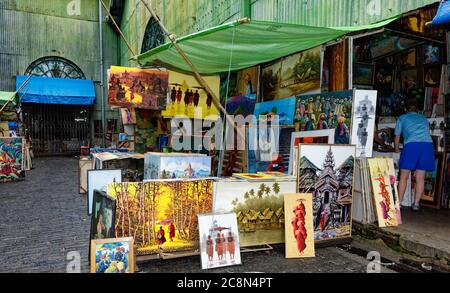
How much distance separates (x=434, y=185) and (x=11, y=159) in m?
11.5

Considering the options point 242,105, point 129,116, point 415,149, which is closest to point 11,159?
point 129,116

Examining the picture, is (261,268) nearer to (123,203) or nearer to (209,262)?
(209,262)

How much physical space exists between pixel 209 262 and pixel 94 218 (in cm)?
141

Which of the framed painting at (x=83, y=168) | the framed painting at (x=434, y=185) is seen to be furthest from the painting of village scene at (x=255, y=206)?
the framed painting at (x=83, y=168)

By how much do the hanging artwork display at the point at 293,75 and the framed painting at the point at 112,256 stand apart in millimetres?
4518

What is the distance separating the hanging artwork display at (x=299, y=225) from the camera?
4.39 meters

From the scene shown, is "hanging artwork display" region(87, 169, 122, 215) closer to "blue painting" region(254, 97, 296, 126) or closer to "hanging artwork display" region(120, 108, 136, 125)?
"blue painting" region(254, 97, 296, 126)

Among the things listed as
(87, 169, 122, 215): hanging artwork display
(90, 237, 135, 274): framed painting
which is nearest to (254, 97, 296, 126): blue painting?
(87, 169, 122, 215): hanging artwork display

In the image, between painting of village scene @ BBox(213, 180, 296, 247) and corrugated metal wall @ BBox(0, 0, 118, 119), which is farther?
corrugated metal wall @ BBox(0, 0, 118, 119)

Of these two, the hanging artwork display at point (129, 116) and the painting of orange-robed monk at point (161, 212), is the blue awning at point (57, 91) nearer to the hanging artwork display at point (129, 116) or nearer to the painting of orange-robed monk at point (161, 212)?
the hanging artwork display at point (129, 116)

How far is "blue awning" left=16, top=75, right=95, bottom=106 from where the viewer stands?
20188mm

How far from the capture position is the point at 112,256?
11.6 feet

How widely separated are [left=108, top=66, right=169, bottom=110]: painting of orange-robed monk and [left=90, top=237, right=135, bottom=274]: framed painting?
3.50m
